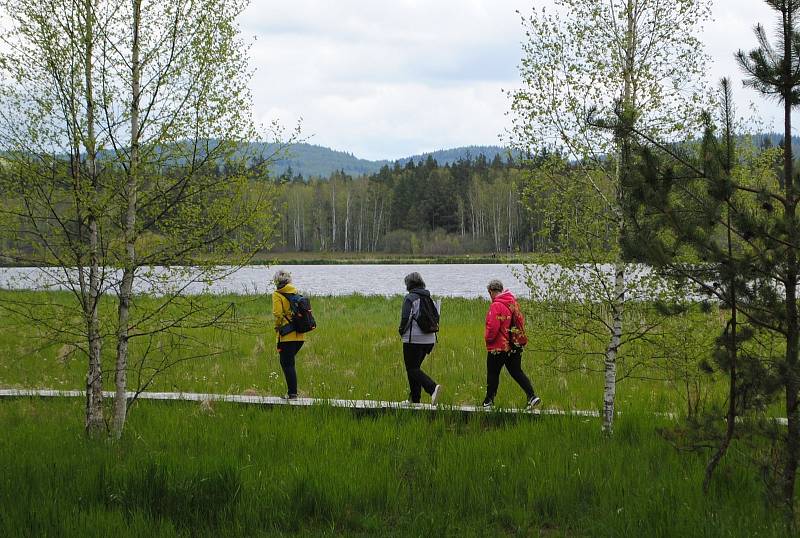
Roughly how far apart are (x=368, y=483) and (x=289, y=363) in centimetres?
392

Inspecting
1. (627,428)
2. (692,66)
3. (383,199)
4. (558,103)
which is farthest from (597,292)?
(383,199)

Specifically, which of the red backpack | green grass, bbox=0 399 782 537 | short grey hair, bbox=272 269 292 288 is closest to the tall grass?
the red backpack

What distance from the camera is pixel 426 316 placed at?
9.27m

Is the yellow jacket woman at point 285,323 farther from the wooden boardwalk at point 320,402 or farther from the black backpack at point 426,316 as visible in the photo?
the black backpack at point 426,316

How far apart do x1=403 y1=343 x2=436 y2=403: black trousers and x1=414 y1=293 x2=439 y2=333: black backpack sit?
27 centimetres

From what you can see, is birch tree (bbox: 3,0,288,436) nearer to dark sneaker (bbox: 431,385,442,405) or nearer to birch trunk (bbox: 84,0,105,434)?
birch trunk (bbox: 84,0,105,434)

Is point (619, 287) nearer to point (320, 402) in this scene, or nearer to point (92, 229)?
point (320, 402)

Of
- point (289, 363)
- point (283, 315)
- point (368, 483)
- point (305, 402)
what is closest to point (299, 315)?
point (283, 315)

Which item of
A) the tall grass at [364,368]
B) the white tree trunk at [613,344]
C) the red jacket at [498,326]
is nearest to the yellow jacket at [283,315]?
the tall grass at [364,368]

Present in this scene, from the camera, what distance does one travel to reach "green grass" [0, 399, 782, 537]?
193 inches

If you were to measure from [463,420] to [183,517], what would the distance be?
12.3 ft

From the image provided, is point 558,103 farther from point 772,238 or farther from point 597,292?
point 772,238

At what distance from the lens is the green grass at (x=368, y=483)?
4895mm

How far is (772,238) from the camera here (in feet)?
14.1
